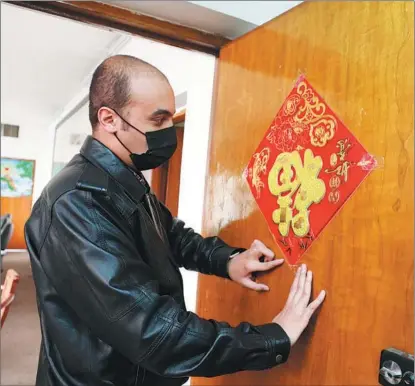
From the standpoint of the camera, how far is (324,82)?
35.5 inches

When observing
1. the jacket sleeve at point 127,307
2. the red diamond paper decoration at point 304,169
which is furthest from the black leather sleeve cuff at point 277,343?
the red diamond paper decoration at point 304,169

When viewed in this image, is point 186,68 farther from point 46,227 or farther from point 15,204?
point 15,204

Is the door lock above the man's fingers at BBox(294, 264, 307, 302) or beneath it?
beneath

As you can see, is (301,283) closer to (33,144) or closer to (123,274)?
(123,274)

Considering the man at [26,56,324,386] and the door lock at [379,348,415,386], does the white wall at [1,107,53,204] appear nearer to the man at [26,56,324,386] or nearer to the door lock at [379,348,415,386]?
the man at [26,56,324,386]

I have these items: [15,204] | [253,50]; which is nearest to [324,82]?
[253,50]

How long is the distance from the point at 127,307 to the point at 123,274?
6 cm

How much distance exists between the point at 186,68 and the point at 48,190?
3.36 ft

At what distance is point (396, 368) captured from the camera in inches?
27.8

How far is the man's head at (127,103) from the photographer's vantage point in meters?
0.94

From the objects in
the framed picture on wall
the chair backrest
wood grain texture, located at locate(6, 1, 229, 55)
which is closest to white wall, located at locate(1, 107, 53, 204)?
the framed picture on wall

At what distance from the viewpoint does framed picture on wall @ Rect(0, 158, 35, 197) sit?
714cm

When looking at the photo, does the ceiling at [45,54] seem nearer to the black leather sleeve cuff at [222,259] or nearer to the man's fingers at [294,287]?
the black leather sleeve cuff at [222,259]

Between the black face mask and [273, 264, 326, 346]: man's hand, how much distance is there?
44cm
